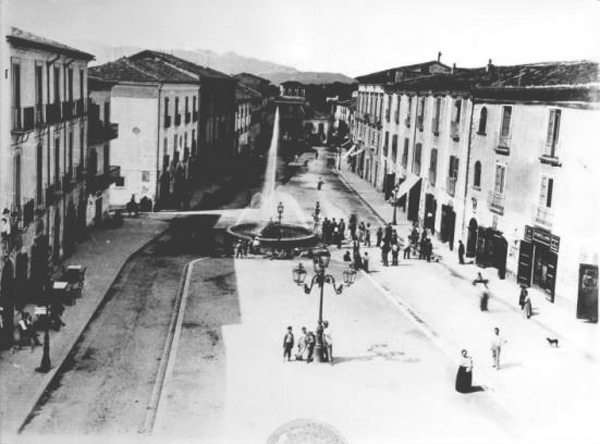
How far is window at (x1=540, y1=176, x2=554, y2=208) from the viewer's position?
24.2 m

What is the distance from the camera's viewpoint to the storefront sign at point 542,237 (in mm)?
23641

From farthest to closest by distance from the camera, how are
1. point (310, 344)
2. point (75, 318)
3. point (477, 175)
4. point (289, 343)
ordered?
point (477, 175) → point (75, 318) → point (310, 344) → point (289, 343)

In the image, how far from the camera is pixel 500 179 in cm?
2812

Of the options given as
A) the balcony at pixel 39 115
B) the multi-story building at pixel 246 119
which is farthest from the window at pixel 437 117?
the multi-story building at pixel 246 119

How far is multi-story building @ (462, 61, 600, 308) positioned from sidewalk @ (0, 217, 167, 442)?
14739mm

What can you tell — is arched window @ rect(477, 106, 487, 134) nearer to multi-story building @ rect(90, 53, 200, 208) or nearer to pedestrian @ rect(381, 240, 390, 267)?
pedestrian @ rect(381, 240, 390, 267)

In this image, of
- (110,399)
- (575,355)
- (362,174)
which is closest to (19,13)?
(110,399)

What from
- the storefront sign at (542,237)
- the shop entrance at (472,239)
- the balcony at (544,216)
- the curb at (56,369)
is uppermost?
the balcony at (544,216)

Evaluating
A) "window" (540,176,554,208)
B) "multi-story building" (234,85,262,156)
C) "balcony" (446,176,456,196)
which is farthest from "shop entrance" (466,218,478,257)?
"multi-story building" (234,85,262,156)

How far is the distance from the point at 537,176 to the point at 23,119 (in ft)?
55.9

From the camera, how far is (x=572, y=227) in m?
22.6

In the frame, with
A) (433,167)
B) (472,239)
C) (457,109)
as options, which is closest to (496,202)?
(472,239)

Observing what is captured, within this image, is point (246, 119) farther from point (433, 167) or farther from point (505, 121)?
point (505, 121)

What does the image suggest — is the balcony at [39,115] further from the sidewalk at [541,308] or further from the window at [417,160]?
the window at [417,160]
